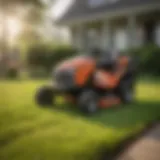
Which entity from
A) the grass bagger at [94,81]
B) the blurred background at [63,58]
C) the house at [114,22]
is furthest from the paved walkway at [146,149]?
the house at [114,22]

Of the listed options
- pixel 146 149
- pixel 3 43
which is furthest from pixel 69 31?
pixel 146 149

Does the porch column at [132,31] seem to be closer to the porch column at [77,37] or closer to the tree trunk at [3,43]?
the porch column at [77,37]

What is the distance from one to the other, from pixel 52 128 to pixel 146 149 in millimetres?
351

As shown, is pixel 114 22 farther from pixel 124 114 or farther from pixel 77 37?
pixel 124 114

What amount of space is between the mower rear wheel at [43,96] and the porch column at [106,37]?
275mm

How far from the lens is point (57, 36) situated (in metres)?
1.15

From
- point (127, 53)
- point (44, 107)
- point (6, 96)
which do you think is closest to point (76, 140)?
point (44, 107)

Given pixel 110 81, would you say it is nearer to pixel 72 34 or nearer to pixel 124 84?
pixel 124 84

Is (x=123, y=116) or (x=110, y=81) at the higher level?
(x=110, y=81)

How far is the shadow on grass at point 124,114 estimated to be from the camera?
115cm

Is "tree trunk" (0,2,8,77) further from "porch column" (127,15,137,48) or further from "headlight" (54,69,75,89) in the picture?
"porch column" (127,15,137,48)

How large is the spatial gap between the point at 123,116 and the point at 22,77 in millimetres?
414

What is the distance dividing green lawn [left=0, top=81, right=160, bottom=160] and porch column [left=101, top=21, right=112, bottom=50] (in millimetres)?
254

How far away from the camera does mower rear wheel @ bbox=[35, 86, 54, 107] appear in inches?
42.7
